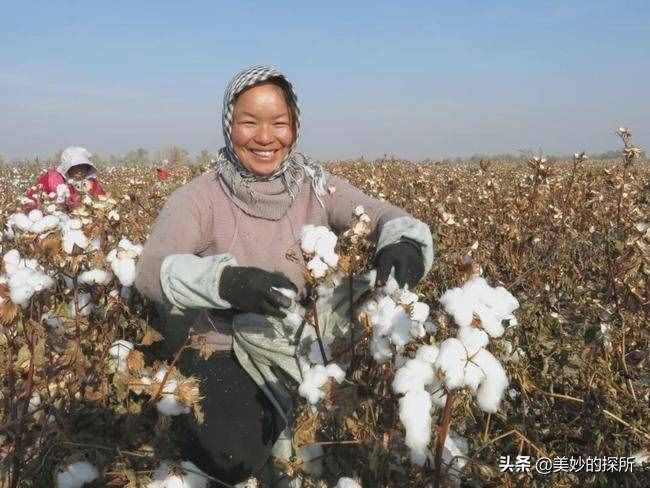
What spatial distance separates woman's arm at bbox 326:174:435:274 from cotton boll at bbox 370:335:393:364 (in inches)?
30.6

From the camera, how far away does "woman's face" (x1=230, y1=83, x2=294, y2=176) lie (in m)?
2.40

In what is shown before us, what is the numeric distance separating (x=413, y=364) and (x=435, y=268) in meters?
2.74

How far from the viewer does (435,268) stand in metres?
3.70

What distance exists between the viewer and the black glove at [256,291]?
1.61 meters

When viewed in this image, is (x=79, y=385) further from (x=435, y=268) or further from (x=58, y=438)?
(x=435, y=268)

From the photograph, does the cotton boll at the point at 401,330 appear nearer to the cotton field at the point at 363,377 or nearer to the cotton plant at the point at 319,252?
the cotton field at the point at 363,377

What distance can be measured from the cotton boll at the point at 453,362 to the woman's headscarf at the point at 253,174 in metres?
1.60

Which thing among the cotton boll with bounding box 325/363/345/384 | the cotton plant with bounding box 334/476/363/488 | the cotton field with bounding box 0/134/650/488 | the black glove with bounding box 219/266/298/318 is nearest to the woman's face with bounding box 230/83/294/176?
the cotton field with bounding box 0/134/650/488

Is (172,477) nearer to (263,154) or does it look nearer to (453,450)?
(453,450)

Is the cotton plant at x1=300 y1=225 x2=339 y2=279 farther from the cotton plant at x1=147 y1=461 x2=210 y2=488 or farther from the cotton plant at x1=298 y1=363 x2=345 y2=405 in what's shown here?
the cotton plant at x1=147 y1=461 x2=210 y2=488

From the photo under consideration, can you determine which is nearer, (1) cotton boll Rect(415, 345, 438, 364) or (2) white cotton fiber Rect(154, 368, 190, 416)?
(1) cotton boll Rect(415, 345, 438, 364)

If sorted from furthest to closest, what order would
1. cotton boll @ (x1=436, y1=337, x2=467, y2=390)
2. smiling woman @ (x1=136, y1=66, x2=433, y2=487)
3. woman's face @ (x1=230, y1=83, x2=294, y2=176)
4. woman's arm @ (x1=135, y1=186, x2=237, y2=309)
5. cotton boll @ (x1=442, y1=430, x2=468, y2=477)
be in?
1. woman's face @ (x1=230, y1=83, x2=294, y2=176)
2. smiling woman @ (x1=136, y1=66, x2=433, y2=487)
3. woman's arm @ (x1=135, y1=186, x2=237, y2=309)
4. cotton boll @ (x1=442, y1=430, x2=468, y2=477)
5. cotton boll @ (x1=436, y1=337, x2=467, y2=390)

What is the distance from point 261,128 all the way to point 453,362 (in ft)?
5.59

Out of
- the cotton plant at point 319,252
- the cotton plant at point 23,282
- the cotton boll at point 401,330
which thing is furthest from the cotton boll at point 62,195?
the cotton boll at point 401,330
